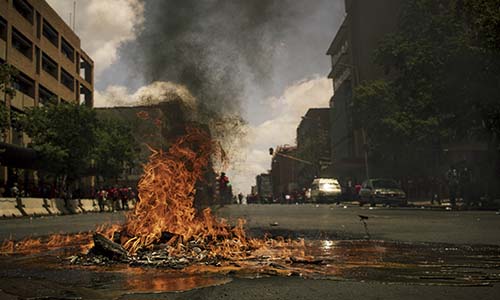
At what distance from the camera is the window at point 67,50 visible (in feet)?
185

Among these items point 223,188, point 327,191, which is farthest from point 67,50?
point 223,188

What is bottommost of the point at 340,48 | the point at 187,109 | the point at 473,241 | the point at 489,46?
the point at 473,241

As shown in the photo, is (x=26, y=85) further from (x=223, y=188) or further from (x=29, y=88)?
(x=223, y=188)

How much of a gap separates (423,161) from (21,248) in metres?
33.7

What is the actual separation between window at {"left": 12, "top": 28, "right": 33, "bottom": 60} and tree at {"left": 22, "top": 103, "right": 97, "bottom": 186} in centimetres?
864

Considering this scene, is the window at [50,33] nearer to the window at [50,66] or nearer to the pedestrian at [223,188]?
the window at [50,66]

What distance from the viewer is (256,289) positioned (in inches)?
179

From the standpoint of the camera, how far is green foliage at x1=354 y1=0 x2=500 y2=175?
20.6m

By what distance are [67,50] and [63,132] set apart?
24979mm

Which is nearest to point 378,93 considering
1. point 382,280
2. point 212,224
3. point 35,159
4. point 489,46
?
point 489,46

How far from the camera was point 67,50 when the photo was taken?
2301 inches

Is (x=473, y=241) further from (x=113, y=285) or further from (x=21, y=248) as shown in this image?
(x=21, y=248)

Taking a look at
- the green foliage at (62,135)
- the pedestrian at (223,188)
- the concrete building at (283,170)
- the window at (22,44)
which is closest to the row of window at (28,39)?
→ the window at (22,44)

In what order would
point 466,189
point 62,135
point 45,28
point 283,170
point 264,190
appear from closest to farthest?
point 466,189
point 62,135
point 45,28
point 264,190
point 283,170
